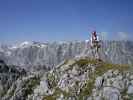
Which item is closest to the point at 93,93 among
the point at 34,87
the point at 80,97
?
the point at 80,97

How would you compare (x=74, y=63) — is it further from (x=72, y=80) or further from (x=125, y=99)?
(x=125, y=99)

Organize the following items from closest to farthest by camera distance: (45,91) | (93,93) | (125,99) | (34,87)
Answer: (125,99)
(93,93)
(45,91)
(34,87)

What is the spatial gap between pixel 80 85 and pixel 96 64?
12306mm

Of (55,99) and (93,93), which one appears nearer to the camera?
(93,93)

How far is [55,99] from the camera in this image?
10712 cm

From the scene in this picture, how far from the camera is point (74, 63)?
120 meters

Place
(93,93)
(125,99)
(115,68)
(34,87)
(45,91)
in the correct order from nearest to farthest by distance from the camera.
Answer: (125,99) → (93,93) → (115,68) → (45,91) → (34,87)

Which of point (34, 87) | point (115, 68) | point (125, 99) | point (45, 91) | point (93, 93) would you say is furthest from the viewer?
point (34, 87)

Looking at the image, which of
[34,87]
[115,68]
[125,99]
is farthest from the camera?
[34,87]

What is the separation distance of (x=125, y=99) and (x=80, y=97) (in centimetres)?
1752

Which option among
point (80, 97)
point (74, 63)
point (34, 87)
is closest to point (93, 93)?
point (80, 97)

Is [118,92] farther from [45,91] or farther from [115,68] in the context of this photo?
[45,91]

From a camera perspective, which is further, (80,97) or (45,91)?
(45,91)

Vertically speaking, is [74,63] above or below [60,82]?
above
